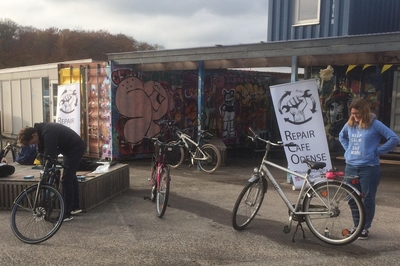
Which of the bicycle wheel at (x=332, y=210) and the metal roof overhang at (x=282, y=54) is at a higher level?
the metal roof overhang at (x=282, y=54)

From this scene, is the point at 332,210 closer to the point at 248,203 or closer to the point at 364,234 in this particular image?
the point at 364,234

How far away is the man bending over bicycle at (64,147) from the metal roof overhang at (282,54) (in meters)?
4.20

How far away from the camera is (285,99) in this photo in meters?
7.49

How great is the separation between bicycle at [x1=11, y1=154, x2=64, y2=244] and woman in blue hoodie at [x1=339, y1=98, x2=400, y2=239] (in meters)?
3.64

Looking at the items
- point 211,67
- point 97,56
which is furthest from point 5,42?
point 211,67

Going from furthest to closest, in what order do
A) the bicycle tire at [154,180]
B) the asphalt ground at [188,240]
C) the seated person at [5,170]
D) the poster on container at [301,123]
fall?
the poster on container at [301,123] < the bicycle tire at [154,180] < the seated person at [5,170] < the asphalt ground at [188,240]

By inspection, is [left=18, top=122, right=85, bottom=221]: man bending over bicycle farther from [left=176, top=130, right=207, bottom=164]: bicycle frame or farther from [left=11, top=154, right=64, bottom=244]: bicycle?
[left=176, top=130, right=207, bottom=164]: bicycle frame

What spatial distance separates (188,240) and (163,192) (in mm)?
1157

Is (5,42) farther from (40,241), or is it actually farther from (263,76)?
(40,241)

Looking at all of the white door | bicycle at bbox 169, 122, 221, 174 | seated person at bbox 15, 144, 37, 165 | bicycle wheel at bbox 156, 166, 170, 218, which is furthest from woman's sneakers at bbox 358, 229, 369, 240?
the white door

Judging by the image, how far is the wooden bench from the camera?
20.3 ft

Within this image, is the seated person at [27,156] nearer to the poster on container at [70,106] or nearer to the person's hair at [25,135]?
the poster on container at [70,106]

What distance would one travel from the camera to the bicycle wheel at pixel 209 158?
9836mm

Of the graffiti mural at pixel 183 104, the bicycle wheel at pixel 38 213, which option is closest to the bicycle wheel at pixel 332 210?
the bicycle wheel at pixel 38 213
